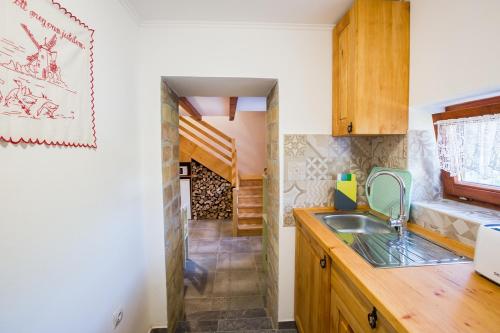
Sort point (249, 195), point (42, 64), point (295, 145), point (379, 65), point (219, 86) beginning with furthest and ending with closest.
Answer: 1. point (249, 195)
2. point (219, 86)
3. point (295, 145)
4. point (379, 65)
5. point (42, 64)

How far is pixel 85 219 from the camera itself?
981 mm

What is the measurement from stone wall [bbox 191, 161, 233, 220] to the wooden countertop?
13.2 ft

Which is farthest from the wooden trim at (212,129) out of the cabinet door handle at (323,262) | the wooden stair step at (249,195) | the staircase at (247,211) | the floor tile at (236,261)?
the cabinet door handle at (323,262)

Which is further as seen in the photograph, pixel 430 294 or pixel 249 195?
pixel 249 195

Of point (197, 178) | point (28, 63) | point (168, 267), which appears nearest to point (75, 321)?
point (168, 267)

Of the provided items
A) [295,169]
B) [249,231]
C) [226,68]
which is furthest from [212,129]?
[295,169]

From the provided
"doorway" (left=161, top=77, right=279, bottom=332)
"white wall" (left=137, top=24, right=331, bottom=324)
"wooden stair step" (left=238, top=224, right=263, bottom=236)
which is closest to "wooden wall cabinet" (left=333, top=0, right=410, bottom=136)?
"white wall" (left=137, top=24, right=331, bottom=324)

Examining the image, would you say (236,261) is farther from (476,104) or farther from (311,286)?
(476,104)

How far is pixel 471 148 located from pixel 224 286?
233 cm

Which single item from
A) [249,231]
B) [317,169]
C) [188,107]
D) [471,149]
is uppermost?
[188,107]

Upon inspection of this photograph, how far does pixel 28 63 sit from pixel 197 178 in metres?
4.37

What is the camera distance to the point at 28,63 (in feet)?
2.31

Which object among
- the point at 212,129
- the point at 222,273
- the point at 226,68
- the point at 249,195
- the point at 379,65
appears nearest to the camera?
the point at 379,65

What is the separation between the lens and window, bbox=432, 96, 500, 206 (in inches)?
44.2
